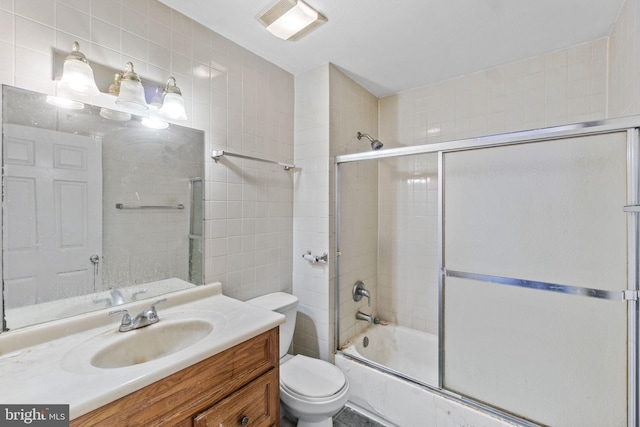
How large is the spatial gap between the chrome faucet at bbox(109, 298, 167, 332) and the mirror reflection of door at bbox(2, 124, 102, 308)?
188 millimetres

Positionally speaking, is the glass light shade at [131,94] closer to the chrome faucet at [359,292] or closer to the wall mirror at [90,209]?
the wall mirror at [90,209]

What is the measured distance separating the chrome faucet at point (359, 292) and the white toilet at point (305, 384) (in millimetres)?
621

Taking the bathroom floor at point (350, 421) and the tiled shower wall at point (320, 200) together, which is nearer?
the bathroom floor at point (350, 421)

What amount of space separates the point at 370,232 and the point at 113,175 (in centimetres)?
188

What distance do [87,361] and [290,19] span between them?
1.72m

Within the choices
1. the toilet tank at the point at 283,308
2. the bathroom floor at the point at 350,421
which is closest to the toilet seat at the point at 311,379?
the toilet tank at the point at 283,308

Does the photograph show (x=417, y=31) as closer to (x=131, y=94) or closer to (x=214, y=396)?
(x=131, y=94)

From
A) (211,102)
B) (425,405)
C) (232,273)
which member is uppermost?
(211,102)

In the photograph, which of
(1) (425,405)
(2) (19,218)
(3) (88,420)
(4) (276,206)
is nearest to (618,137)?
(1) (425,405)

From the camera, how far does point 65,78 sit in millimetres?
1019

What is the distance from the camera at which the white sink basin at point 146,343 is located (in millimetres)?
925

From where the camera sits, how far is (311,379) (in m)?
1.56

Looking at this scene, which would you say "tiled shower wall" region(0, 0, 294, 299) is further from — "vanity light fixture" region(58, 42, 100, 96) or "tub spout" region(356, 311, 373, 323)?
"tub spout" region(356, 311, 373, 323)

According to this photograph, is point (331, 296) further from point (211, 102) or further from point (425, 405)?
point (211, 102)
